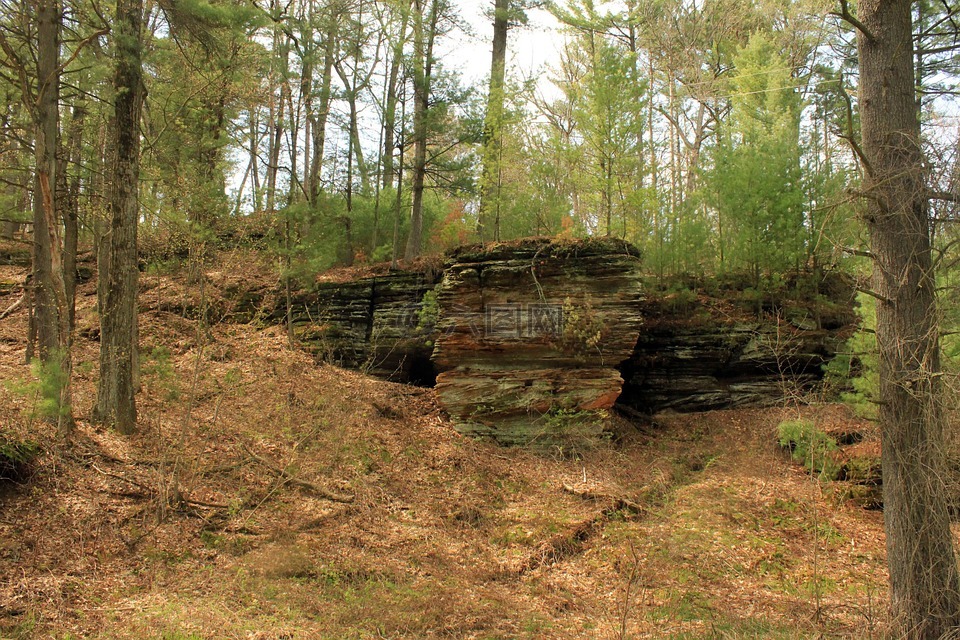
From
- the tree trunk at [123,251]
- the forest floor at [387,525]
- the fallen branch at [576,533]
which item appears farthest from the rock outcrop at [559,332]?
the tree trunk at [123,251]

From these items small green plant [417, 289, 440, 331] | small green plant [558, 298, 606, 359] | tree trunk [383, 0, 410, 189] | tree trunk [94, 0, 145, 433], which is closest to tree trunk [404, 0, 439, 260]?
tree trunk [383, 0, 410, 189]

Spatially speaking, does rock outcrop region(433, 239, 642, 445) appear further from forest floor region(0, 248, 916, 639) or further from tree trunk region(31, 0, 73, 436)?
tree trunk region(31, 0, 73, 436)

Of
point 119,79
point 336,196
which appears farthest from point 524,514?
point 336,196

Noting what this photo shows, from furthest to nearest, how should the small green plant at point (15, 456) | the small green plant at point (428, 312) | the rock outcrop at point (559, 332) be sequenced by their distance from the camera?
the small green plant at point (428, 312)
the rock outcrop at point (559, 332)
the small green plant at point (15, 456)

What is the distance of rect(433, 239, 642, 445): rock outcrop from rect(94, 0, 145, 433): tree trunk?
557 centimetres

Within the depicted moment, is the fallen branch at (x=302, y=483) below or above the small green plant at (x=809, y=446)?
below

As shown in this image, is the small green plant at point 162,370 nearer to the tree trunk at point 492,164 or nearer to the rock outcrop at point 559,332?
the rock outcrop at point 559,332

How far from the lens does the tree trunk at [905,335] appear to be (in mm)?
5438

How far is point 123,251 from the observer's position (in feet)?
28.8

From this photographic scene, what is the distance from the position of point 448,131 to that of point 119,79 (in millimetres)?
7870

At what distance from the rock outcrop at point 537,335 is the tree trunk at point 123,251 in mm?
5566

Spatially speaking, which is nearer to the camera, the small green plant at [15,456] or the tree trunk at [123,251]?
the small green plant at [15,456]

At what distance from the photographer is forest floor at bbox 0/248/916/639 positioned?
6133 millimetres

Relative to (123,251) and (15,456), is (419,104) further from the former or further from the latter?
(15,456)
